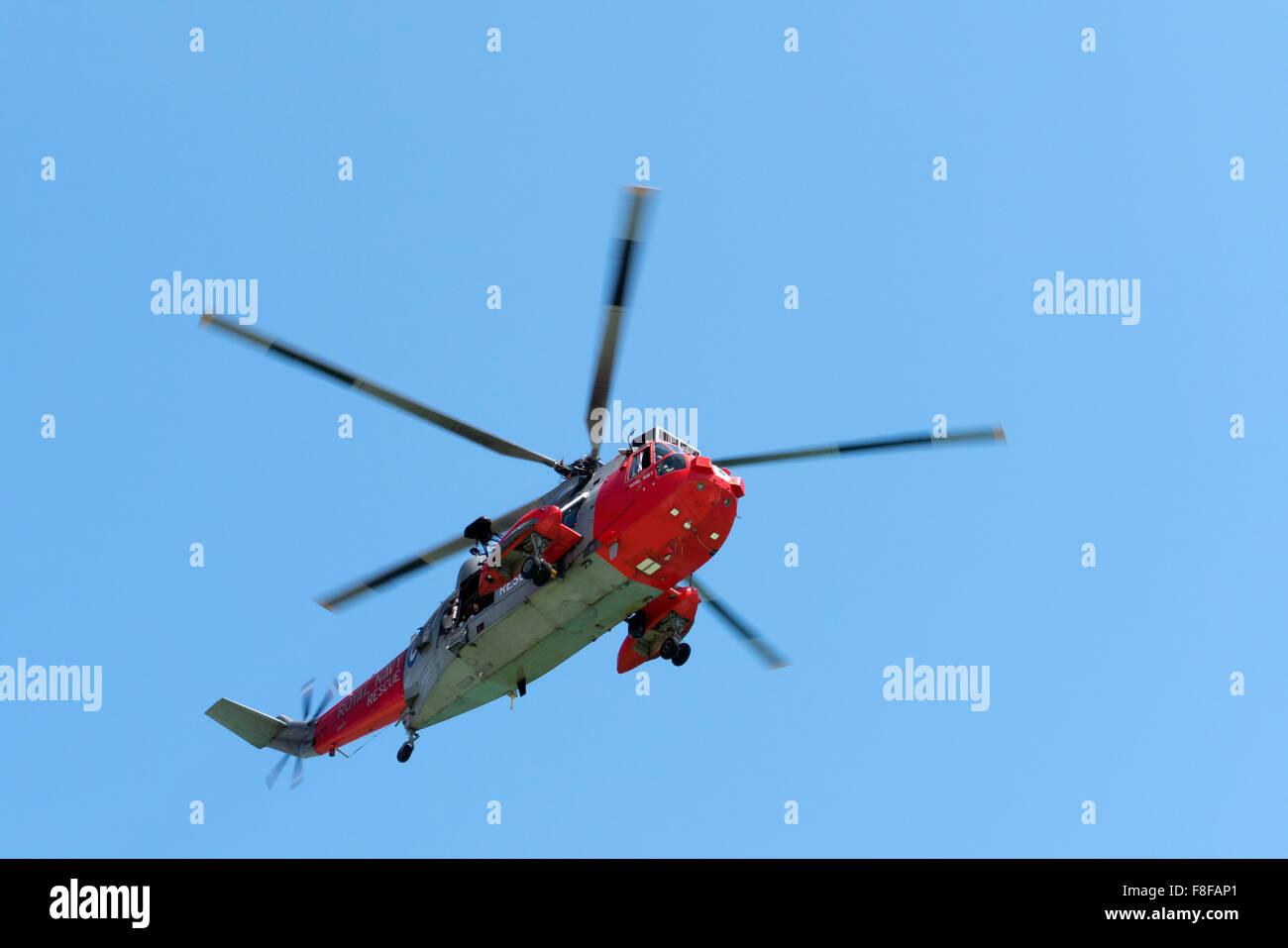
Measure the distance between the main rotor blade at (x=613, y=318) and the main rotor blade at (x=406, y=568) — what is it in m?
2.32

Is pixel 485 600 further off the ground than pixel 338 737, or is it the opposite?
pixel 485 600

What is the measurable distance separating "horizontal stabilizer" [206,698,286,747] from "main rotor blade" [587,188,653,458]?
12169 mm

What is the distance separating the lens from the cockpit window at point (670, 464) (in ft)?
87.4

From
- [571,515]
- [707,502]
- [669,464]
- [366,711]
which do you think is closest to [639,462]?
[669,464]

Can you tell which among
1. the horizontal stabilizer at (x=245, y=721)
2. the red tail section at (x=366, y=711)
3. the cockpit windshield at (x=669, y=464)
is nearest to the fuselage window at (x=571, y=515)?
the cockpit windshield at (x=669, y=464)

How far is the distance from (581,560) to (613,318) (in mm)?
4523

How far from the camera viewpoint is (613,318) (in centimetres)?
2648

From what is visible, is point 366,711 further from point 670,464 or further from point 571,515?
point 670,464

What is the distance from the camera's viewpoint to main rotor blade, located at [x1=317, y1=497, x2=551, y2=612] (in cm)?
2925

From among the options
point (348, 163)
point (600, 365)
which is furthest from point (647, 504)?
point (348, 163)

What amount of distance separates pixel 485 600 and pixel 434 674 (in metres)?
2.29

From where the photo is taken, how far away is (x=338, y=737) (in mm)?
34188

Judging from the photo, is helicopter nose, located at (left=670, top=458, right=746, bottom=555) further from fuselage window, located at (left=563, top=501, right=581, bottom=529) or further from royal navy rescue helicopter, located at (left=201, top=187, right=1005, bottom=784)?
fuselage window, located at (left=563, top=501, right=581, bottom=529)
